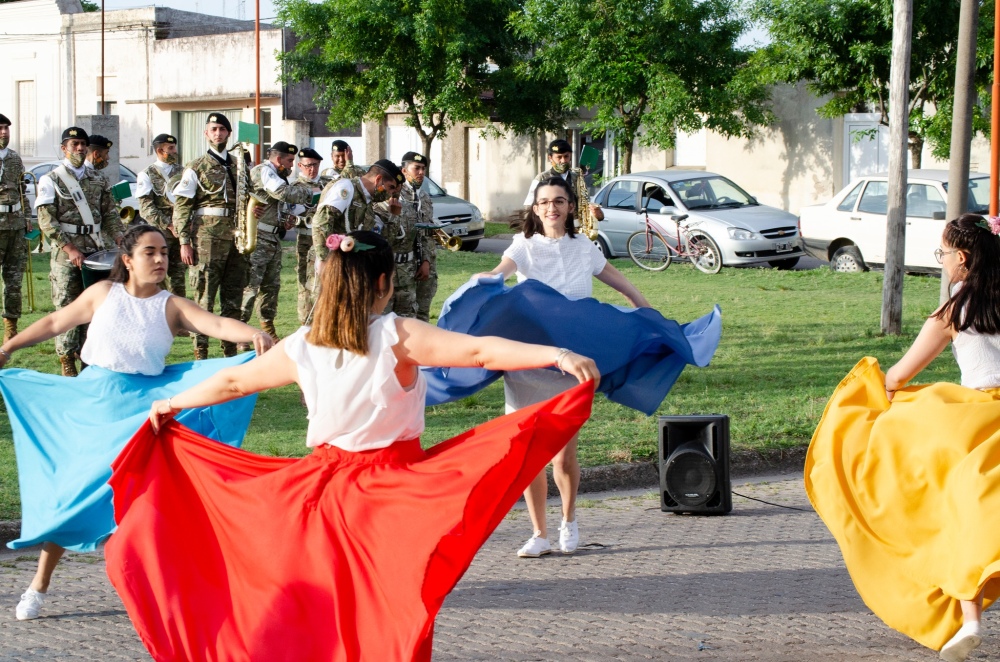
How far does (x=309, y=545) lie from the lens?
4539 millimetres

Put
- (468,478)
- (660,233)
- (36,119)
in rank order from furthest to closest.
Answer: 1. (36,119)
2. (660,233)
3. (468,478)

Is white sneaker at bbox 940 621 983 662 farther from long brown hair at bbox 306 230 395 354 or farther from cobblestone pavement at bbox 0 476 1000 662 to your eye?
long brown hair at bbox 306 230 395 354

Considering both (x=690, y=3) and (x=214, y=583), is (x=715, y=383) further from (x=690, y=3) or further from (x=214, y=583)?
A: (x=690, y=3)

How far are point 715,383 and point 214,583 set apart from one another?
732cm

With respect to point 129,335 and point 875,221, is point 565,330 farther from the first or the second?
point 875,221

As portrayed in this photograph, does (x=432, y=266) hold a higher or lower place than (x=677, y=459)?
higher

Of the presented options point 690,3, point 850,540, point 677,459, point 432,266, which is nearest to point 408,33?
point 690,3

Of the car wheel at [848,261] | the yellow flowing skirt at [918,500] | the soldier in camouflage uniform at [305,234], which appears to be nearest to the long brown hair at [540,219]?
the yellow flowing skirt at [918,500]

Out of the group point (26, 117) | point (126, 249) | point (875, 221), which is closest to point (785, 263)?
point (875, 221)

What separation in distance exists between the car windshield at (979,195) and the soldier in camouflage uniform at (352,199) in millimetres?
10960

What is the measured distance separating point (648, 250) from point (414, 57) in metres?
14.3

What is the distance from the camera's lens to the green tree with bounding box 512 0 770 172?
29.0 m

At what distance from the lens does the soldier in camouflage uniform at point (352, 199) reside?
34.1 feet

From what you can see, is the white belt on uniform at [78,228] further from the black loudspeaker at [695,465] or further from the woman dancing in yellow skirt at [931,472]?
the woman dancing in yellow skirt at [931,472]
